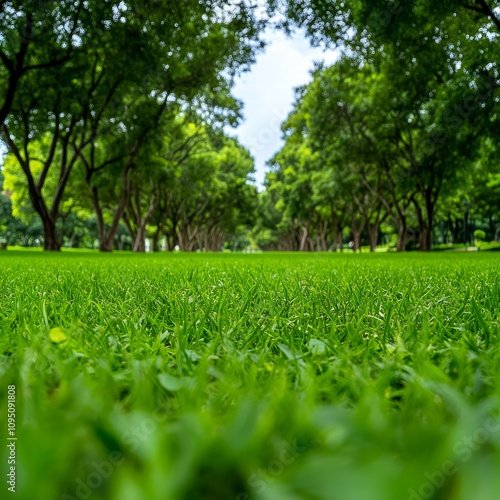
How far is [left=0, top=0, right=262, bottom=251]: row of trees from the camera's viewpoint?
547 inches

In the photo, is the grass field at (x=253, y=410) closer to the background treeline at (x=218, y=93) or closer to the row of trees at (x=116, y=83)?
the background treeline at (x=218, y=93)

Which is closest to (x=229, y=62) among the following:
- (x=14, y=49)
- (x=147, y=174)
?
(x=147, y=174)

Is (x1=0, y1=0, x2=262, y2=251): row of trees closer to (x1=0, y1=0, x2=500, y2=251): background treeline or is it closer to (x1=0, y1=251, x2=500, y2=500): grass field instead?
(x1=0, y1=0, x2=500, y2=251): background treeline

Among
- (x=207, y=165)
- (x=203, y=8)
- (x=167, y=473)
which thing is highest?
(x=203, y=8)

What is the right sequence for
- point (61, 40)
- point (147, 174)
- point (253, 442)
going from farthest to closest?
point (147, 174)
point (61, 40)
point (253, 442)

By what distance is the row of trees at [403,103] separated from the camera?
1217cm

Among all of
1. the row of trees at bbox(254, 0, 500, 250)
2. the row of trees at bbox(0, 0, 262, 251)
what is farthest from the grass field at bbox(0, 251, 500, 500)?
the row of trees at bbox(0, 0, 262, 251)

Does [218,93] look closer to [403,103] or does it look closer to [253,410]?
[403,103]

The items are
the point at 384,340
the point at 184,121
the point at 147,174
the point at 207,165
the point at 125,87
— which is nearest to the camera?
the point at 384,340

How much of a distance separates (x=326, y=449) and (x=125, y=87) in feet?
67.2

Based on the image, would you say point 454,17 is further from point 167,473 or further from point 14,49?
point 167,473

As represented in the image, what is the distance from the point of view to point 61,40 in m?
15.3

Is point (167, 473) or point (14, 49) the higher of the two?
point (14, 49)

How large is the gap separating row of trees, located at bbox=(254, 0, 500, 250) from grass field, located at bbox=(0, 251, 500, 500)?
1053 centimetres
